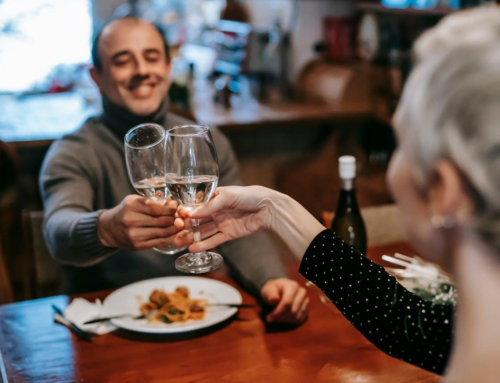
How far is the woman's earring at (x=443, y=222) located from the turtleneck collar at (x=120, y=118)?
126 centimetres

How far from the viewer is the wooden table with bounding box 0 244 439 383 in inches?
41.5

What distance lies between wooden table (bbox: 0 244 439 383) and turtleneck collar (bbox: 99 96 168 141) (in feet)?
2.19

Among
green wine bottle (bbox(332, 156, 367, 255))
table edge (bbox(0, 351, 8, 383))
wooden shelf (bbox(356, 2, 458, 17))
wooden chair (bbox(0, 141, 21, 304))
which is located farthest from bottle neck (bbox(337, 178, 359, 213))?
wooden shelf (bbox(356, 2, 458, 17))

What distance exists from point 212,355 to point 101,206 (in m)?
0.74

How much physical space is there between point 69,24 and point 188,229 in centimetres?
389

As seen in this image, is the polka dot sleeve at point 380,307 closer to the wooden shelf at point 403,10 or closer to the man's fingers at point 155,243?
the man's fingers at point 155,243

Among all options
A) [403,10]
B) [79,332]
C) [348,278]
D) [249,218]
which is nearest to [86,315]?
[79,332]

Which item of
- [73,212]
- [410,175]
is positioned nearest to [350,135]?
[73,212]

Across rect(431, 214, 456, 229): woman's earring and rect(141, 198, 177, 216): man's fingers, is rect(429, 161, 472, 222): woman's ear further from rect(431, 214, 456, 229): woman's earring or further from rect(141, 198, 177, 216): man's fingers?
rect(141, 198, 177, 216): man's fingers

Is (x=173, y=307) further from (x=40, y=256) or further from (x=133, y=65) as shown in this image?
(x=133, y=65)

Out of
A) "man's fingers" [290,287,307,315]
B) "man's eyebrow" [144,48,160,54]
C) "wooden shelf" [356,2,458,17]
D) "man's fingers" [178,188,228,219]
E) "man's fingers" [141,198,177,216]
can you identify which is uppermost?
"wooden shelf" [356,2,458,17]

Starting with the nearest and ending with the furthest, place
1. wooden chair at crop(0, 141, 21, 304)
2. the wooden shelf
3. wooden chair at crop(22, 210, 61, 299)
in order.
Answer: wooden chair at crop(22, 210, 61, 299) < wooden chair at crop(0, 141, 21, 304) < the wooden shelf

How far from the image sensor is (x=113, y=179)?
1.74m

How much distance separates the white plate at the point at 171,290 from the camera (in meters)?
1.19
